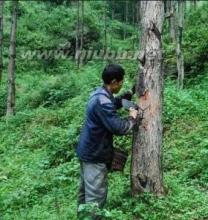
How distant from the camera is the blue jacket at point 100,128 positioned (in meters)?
6.61

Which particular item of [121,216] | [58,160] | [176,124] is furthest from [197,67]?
[121,216]

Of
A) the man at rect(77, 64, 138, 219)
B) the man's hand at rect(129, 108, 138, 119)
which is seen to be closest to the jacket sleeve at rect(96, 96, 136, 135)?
the man at rect(77, 64, 138, 219)

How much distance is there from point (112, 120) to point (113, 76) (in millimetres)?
626

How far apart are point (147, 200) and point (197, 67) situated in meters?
11.7

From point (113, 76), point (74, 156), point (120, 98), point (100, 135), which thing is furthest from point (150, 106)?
point (74, 156)

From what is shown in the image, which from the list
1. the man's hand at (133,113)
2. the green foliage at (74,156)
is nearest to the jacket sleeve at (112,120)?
the man's hand at (133,113)

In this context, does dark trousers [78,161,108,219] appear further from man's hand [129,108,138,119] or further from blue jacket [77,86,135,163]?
man's hand [129,108,138,119]

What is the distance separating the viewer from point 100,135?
682 cm

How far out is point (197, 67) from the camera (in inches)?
719

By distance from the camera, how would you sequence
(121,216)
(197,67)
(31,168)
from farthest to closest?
1. (197,67)
2. (31,168)
3. (121,216)

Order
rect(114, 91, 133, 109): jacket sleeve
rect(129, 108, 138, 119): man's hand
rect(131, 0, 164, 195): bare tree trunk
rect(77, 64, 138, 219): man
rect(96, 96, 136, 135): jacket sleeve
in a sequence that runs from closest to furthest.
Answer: rect(96, 96, 136, 135): jacket sleeve
rect(77, 64, 138, 219): man
rect(129, 108, 138, 119): man's hand
rect(131, 0, 164, 195): bare tree trunk
rect(114, 91, 133, 109): jacket sleeve

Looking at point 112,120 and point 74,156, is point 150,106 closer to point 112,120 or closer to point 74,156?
point 112,120

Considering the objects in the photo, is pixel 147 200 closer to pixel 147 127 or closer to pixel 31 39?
pixel 147 127

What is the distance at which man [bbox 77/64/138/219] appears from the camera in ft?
21.9
